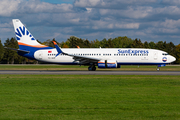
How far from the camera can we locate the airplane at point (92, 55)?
137ft

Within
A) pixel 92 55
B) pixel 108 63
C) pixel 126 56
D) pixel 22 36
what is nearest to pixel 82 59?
pixel 92 55

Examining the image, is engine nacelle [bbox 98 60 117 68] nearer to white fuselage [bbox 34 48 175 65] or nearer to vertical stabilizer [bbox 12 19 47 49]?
white fuselage [bbox 34 48 175 65]

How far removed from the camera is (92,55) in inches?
1724

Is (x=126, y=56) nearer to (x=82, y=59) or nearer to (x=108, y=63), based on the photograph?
(x=108, y=63)

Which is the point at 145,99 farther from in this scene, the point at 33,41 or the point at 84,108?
the point at 33,41

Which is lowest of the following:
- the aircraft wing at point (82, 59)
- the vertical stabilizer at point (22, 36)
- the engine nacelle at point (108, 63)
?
the engine nacelle at point (108, 63)

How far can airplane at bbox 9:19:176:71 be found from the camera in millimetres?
41656

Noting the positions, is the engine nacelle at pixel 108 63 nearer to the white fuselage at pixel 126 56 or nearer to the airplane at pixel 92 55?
the airplane at pixel 92 55

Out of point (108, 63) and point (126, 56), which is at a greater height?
point (126, 56)

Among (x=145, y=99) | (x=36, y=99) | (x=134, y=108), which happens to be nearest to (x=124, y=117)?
(x=134, y=108)

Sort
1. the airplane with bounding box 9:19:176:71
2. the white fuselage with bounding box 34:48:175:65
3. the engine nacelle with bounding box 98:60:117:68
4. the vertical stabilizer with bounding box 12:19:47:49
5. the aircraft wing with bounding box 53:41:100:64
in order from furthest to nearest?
the vertical stabilizer with bounding box 12:19:47:49 < the white fuselage with bounding box 34:48:175:65 < the airplane with bounding box 9:19:176:71 < the aircraft wing with bounding box 53:41:100:64 < the engine nacelle with bounding box 98:60:117:68

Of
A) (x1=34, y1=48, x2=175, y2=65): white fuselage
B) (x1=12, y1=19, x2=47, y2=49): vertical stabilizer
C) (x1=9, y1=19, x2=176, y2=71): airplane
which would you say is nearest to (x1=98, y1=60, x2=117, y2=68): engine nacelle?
(x1=9, y1=19, x2=176, y2=71): airplane

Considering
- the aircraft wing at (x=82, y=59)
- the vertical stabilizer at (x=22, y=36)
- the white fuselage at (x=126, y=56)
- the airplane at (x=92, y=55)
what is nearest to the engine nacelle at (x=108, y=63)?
the airplane at (x=92, y=55)

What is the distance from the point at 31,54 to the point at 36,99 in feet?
109
